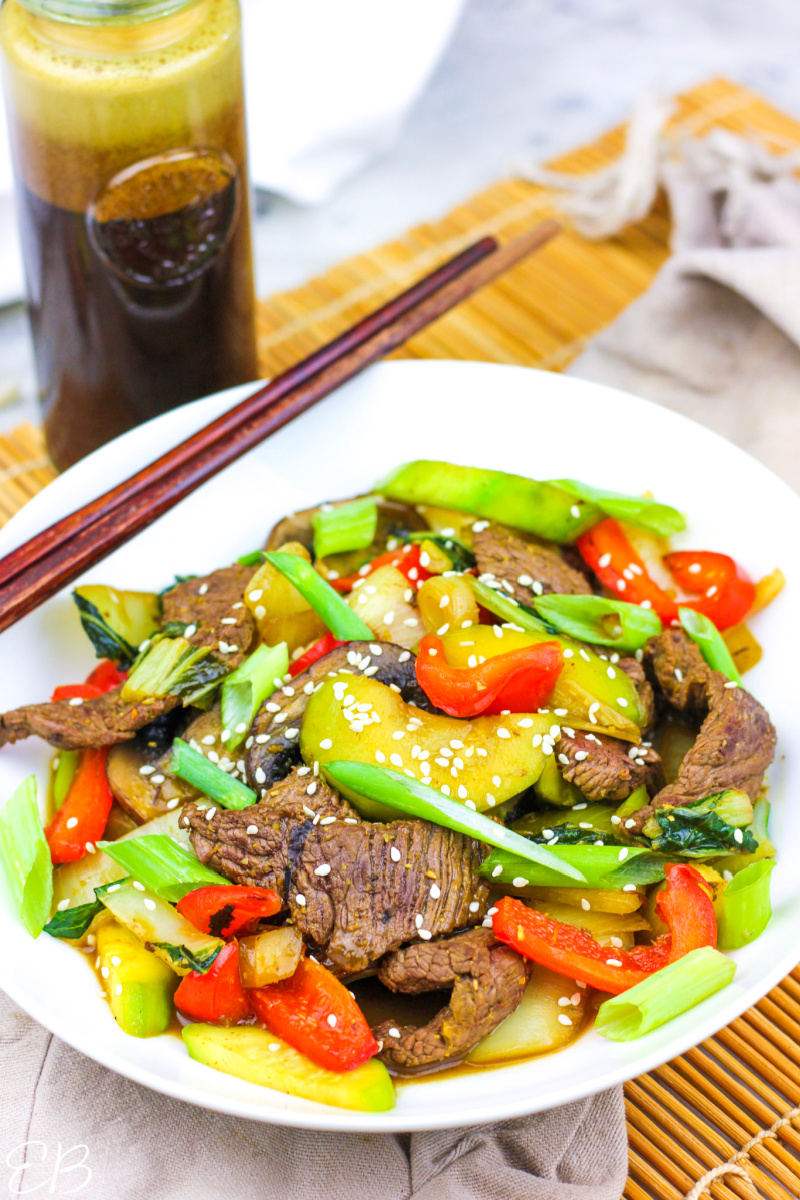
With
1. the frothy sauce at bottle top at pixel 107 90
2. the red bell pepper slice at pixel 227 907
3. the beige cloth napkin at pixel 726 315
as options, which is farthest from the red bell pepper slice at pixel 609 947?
the frothy sauce at bottle top at pixel 107 90

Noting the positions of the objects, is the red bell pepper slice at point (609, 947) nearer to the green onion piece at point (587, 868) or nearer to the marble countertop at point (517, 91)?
the green onion piece at point (587, 868)

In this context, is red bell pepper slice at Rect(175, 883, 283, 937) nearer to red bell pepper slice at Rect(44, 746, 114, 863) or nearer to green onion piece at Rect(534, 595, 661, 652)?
red bell pepper slice at Rect(44, 746, 114, 863)

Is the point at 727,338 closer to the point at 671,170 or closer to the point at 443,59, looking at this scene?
the point at 671,170

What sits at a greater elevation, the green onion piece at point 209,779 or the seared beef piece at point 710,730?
the seared beef piece at point 710,730

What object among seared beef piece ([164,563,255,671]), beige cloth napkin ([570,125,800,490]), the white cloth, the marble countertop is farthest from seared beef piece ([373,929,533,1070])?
the white cloth

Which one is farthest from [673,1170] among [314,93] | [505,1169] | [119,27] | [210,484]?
[314,93]

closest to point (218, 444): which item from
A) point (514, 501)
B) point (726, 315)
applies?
point (514, 501)
